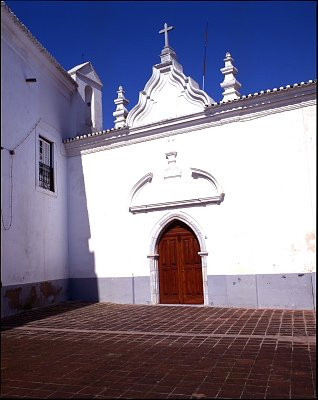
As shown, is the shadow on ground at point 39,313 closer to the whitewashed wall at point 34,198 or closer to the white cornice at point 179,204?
the whitewashed wall at point 34,198

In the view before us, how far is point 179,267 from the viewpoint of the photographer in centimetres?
1052

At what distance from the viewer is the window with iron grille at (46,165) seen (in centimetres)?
1120

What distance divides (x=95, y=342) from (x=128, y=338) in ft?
1.84

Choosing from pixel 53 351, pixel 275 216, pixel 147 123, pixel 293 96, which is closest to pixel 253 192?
pixel 275 216

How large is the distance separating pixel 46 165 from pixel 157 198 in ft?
11.7

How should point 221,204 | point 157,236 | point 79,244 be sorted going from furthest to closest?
point 79,244, point 157,236, point 221,204

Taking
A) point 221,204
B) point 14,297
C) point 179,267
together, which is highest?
point 221,204

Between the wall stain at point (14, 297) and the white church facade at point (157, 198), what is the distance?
0.03 meters

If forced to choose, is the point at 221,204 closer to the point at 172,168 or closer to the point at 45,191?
the point at 172,168

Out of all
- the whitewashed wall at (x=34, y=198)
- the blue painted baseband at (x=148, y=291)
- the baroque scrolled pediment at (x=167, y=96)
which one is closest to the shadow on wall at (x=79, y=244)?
the blue painted baseband at (x=148, y=291)

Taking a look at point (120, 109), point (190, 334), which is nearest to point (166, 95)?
point (120, 109)

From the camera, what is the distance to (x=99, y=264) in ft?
37.3

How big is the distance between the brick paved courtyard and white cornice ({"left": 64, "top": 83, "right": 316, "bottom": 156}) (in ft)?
14.9

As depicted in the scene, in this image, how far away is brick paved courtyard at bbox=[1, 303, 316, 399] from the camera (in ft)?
11.7
